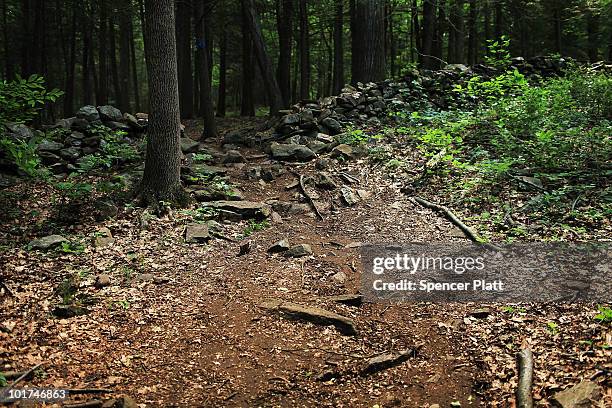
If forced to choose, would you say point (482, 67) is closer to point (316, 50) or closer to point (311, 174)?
point (311, 174)

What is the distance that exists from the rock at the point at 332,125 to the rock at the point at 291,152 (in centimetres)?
129

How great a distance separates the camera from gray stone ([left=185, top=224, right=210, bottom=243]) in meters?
7.03

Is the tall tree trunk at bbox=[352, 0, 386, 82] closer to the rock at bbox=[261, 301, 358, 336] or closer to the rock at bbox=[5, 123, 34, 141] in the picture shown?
the rock at bbox=[5, 123, 34, 141]

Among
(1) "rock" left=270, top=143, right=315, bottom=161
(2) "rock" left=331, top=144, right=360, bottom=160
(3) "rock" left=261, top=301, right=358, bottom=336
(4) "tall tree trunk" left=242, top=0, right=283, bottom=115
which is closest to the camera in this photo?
(3) "rock" left=261, top=301, right=358, bottom=336

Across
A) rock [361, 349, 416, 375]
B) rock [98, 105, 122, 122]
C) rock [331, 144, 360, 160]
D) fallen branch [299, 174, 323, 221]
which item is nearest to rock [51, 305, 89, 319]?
rock [361, 349, 416, 375]

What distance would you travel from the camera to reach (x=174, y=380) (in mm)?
4059

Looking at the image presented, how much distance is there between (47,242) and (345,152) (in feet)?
21.0

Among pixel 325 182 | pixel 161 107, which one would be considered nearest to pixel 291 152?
pixel 325 182

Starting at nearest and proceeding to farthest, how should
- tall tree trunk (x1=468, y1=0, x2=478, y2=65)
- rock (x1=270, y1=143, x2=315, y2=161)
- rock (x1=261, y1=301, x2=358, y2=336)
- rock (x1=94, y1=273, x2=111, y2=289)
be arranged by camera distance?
1. rock (x1=261, y1=301, x2=358, y2=336)
2. rock (x1=94, y1=273, x2=111, y2=289)
3. rock (x1=270, y1=143, x2=315, y2=161)
4. tall tree trunk (x1=468, y1=0, x2=478, y2=65)

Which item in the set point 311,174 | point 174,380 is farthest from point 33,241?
point 311,174

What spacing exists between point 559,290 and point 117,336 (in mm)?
4692

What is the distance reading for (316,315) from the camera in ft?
16.1

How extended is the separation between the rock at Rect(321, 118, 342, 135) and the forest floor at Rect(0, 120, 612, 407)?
5.32m

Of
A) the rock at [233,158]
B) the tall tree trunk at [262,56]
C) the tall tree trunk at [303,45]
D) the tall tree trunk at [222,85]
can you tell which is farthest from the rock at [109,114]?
the tall tree trunk at [222,85]
